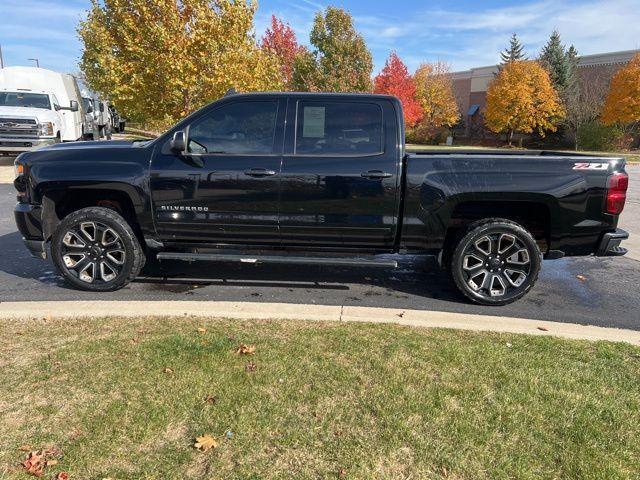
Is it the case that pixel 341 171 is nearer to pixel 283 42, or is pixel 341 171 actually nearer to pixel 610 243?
pixel 610 243

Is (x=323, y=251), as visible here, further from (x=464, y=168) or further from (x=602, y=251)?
(x=602, y=251)

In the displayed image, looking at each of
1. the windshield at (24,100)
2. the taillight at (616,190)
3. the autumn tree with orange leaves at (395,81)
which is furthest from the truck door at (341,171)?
the autumn tree with orange leaves at (395,81)

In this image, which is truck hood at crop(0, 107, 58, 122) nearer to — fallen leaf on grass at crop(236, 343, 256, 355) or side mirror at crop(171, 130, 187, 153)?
side mirror at crop(171, 130, 187, 153)

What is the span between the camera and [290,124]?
4598 millimetres

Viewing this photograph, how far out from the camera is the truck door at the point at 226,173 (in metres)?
4.52

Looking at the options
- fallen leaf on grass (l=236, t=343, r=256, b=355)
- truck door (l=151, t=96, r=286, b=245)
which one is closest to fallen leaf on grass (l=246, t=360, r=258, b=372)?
fallen leaf on grass (l=236, t=343, r=256, b=355)

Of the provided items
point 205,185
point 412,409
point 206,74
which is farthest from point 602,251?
point 206,74

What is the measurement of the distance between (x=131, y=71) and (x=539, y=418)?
15.6 metres

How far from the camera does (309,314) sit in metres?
4.19

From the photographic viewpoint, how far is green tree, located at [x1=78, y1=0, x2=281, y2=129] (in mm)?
14094

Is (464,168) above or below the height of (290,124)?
below

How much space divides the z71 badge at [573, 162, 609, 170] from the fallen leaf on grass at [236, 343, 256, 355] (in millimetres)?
3309

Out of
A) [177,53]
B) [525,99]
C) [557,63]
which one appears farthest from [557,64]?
[177,53]

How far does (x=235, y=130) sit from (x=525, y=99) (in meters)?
40.8
